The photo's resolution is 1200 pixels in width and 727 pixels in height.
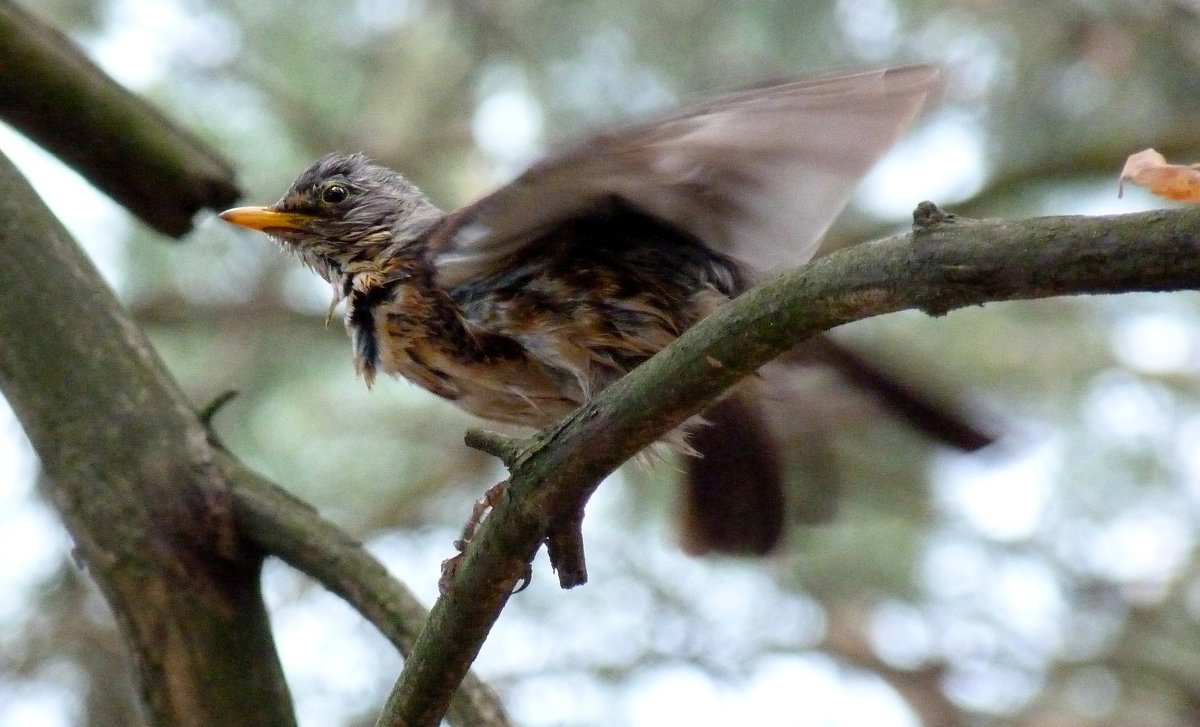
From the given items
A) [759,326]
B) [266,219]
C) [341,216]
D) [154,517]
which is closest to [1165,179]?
[759,326]

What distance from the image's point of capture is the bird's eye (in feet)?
12.7

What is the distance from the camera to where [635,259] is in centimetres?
307

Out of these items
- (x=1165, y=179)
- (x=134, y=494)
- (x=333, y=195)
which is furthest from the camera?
(x=333, y=195)

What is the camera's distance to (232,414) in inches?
250

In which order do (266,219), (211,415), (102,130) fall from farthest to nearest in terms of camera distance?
1. (266,219)
2. (102,130)
3. (211,415)

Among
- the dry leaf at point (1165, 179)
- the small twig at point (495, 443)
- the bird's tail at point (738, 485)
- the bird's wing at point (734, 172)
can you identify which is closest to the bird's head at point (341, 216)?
the bird's wing at point (734, 172)

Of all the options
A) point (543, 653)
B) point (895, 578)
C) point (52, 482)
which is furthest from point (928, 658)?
point (52, 482)

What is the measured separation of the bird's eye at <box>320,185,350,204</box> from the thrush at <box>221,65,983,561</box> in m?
0.27

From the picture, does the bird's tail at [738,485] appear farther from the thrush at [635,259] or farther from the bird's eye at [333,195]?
the bird's eye at [333,195]

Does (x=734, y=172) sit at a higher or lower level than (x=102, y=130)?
lower

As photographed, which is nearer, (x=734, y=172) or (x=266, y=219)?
(x=734, y=172)

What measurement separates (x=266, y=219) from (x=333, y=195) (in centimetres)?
21

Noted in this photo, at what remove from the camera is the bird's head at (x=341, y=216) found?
3650 mm

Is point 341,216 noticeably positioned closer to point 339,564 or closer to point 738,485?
point 339,564
